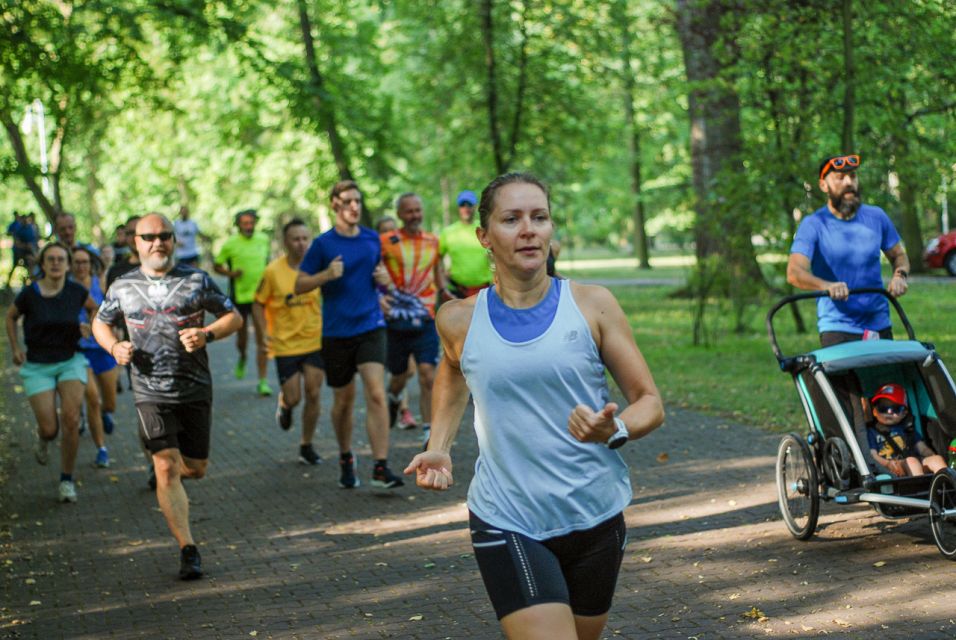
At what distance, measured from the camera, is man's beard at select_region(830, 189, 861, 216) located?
27.7ft

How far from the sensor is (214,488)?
10820 mm

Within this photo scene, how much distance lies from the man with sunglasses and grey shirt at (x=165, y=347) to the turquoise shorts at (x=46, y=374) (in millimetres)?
2785

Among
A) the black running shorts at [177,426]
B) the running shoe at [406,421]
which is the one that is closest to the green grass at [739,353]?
the running shoe at [406,421]

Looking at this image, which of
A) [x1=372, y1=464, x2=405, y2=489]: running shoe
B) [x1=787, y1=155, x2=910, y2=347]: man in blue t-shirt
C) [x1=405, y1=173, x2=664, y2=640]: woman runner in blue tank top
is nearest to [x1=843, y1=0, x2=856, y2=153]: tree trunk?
[x1=787, y1=155, x2=910, y2=347]: man in blue t-shirt

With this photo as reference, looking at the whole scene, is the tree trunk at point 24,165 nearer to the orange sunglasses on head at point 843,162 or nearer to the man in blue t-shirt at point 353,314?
the man in blue t-shirt at point 353,314

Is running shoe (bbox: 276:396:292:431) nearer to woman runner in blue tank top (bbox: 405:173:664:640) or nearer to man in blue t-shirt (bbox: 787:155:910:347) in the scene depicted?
man in blue t-shirt (bbox: 787:155:910:347)

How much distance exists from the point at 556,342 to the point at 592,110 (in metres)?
23.1

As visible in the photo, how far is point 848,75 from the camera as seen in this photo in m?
14.5

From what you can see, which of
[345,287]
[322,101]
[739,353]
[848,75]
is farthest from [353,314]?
[322,101]

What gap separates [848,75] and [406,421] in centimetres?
604

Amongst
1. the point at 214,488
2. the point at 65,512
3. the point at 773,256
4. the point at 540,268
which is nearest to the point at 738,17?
the point at 773,256

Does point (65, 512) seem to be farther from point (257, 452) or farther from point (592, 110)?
point (592, 110)

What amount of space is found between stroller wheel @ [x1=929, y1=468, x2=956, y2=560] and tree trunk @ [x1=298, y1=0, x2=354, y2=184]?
52.3 ft

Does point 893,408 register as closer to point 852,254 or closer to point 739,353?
point 852,254
